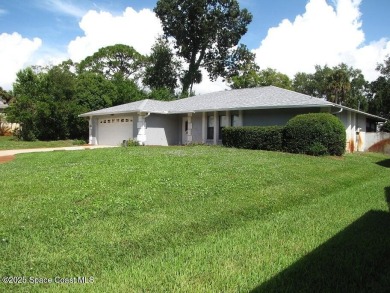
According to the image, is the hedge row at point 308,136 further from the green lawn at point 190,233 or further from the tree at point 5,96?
the tree at point 5,96

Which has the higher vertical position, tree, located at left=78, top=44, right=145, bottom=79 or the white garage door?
tree, located at left=78, top=44, right=145, bottom=79

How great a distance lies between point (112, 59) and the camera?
183 ft

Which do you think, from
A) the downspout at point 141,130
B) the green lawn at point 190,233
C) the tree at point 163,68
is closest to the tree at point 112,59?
the tree at point 163,68

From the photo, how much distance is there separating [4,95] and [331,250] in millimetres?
56348

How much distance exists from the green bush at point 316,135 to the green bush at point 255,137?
32.9 inches

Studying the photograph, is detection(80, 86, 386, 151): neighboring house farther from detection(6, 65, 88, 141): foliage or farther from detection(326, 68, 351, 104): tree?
detection(326, 68, 351, 104): tree

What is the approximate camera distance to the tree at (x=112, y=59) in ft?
182

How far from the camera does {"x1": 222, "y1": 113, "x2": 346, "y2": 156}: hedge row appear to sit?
15930 millimetres

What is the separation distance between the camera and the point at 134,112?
2423 centimetres

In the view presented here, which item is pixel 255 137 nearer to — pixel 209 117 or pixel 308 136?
pixel 308 136

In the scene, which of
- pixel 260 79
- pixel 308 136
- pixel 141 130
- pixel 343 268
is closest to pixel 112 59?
pixel 260 79

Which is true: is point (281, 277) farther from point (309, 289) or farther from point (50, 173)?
point (50, 173)

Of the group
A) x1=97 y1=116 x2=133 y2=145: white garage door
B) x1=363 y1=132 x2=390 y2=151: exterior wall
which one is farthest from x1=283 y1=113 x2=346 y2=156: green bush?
x1=97 y1=116 x2=133 y2=145: white garage door

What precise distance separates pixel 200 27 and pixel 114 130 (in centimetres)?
2124
